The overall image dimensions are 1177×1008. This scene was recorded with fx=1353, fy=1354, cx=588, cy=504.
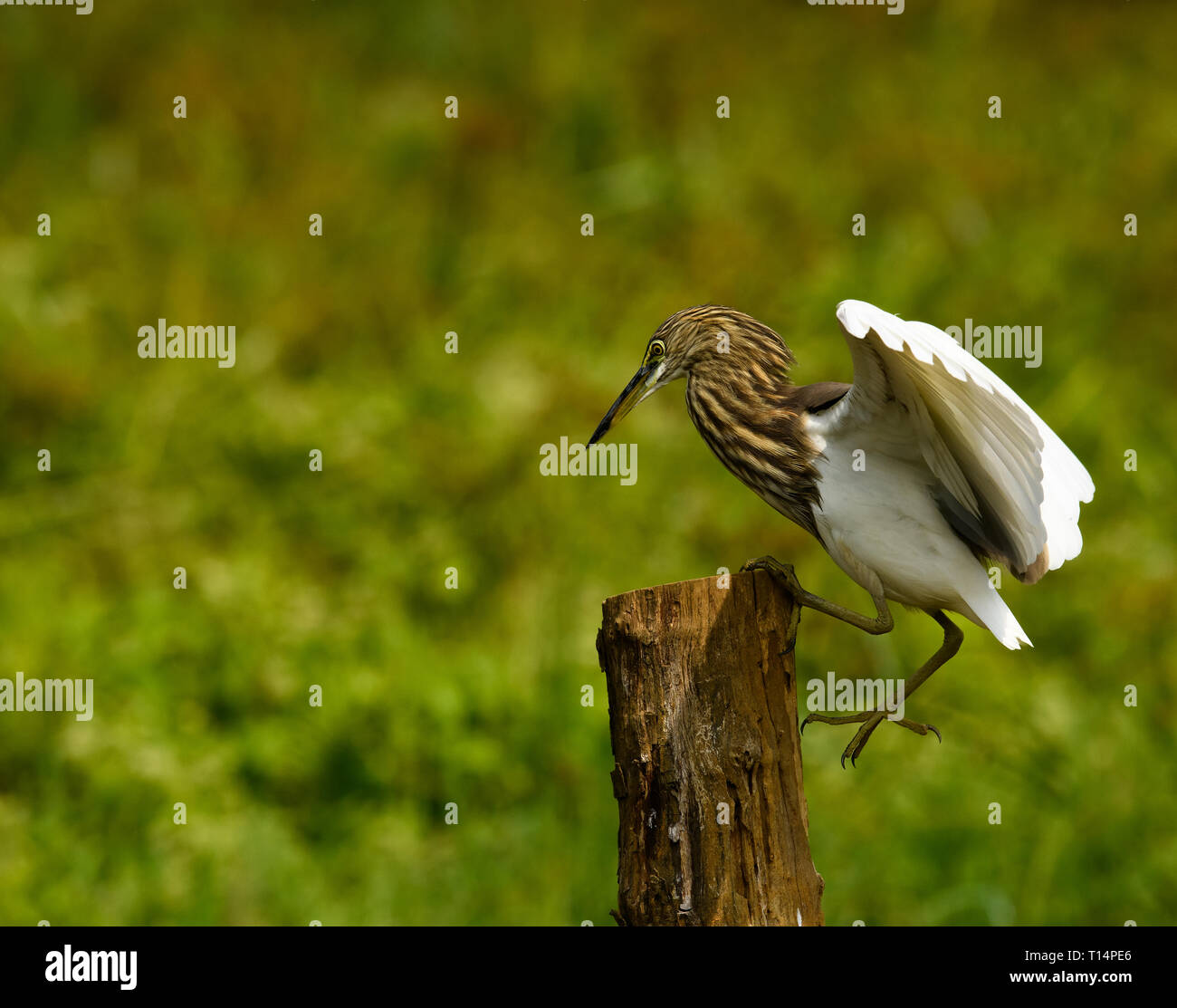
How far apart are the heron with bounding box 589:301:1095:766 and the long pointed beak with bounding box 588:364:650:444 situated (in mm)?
278

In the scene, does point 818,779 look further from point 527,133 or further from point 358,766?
point 527,133

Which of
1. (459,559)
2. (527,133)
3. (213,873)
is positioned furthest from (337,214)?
(213,873)

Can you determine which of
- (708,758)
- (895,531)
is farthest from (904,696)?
(708,758)

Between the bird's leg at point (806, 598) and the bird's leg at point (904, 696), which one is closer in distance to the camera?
the bird's leg at point (806, 598)

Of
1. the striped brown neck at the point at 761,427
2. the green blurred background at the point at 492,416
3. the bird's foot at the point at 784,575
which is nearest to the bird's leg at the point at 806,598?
the bird's foot at the point at 784,575

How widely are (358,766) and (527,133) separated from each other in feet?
25.4

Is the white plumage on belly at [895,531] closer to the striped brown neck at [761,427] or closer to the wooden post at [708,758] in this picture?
the striped brown neck at [761,427]

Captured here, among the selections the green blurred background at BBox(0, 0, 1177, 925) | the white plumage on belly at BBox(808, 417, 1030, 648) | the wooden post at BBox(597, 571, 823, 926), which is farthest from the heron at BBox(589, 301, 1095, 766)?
the green blurred background at BBox(0, 0, 1177, 925)

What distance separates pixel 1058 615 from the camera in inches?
363

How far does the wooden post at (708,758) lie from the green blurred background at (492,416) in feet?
9.34

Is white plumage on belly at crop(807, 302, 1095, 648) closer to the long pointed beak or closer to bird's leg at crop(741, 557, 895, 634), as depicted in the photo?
bird's leg at crop(741, 557, 895, 634)

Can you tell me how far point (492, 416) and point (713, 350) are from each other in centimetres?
535

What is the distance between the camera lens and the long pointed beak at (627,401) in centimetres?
498

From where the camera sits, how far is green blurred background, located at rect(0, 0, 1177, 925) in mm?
7305
